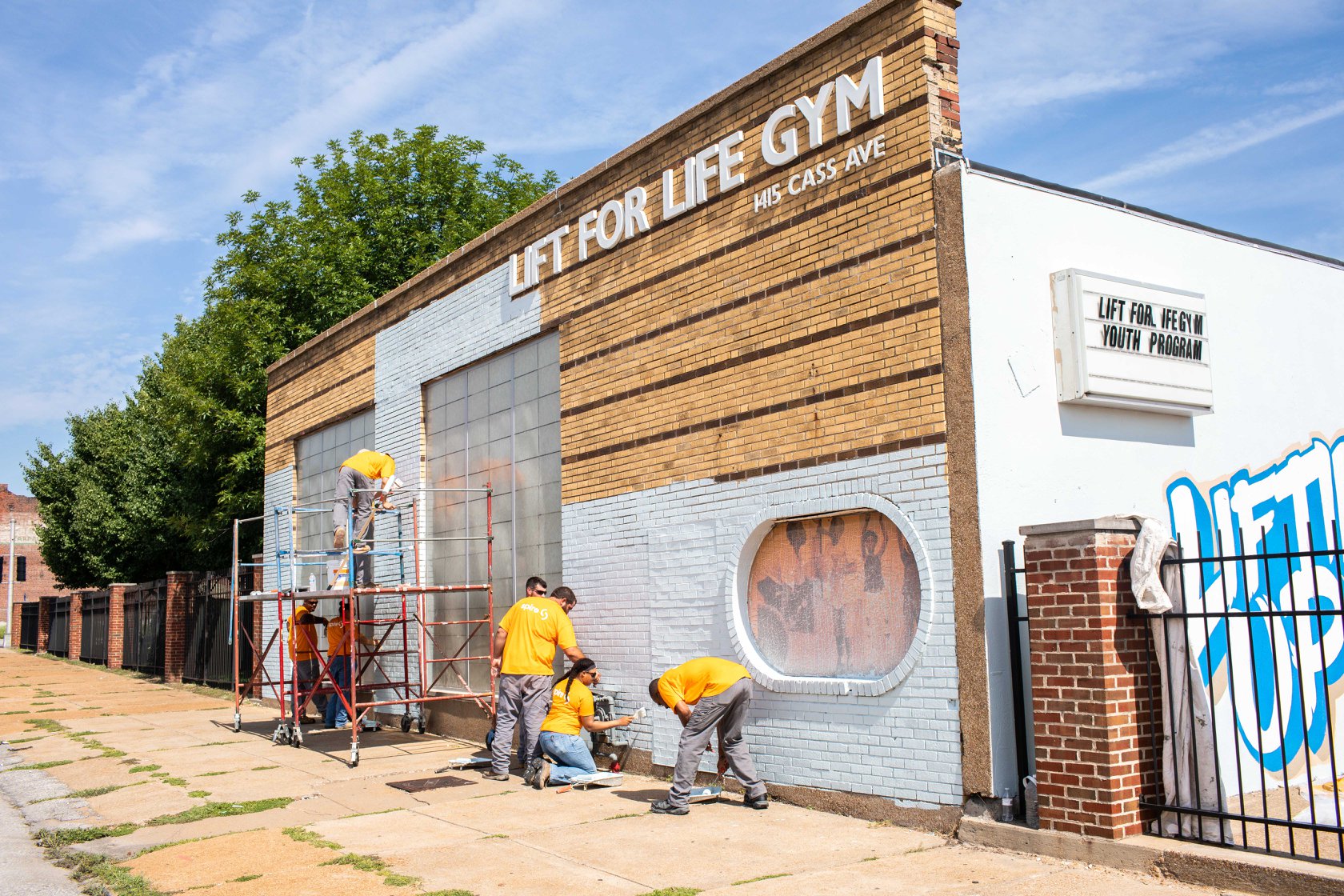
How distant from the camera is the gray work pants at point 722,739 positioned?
795cm

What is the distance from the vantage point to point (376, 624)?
1388 centimetres

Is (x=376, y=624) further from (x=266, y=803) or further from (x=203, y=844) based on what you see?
(x=203, y=844)

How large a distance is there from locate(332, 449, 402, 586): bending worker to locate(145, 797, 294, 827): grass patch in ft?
10.6

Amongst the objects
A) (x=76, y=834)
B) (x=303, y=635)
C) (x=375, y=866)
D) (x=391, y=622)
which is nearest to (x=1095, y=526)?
(x=375, y=866)

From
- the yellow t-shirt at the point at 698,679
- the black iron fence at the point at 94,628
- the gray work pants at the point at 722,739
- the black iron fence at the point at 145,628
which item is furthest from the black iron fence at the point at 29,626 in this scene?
the gray work pants at the point at 722,739

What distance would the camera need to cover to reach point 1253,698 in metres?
8.05

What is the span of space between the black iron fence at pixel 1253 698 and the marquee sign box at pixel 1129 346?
3.95 feet

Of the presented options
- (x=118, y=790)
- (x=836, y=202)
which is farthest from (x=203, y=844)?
(x=836, y=202)

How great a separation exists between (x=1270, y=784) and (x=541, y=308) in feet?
25.3

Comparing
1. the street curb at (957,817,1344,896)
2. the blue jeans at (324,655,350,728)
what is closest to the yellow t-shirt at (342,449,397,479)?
the blue jeans at (324,655,350,728)

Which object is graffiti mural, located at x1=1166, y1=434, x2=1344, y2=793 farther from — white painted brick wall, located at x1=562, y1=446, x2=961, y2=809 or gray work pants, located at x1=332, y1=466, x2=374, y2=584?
gray work pants, located at x1=332, y1=466, x2=374, y2=584

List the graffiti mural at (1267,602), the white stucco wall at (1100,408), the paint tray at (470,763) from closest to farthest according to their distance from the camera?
the white stucco wall at (1100,408) → the graffiti mural at (1267,602) → the paint tray at (470,763)

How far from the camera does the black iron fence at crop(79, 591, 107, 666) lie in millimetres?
29812

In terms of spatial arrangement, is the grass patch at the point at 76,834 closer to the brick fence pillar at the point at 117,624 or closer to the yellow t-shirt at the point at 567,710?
the yellow t-shirt at the point at 567,710
